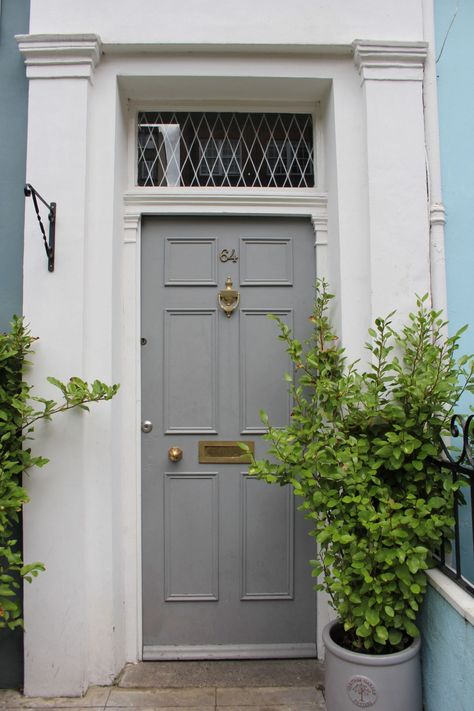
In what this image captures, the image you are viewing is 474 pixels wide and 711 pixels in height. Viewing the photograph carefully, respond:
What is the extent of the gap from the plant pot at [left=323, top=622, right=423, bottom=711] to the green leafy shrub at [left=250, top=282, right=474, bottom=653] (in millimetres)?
71

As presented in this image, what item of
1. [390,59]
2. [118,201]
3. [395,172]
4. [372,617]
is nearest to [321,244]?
[395,172]

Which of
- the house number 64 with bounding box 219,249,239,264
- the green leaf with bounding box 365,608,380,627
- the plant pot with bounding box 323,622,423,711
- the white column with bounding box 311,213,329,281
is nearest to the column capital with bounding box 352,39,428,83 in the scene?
the white column with bounding box 311,213,329,281

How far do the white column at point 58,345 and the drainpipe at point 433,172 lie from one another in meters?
1.77

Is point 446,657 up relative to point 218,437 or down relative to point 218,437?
down

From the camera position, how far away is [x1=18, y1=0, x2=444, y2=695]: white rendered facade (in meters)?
2.72

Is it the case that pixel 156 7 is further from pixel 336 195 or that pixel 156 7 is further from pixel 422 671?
pixel 422 671

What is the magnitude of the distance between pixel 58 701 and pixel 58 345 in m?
1.77

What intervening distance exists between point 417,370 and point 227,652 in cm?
190

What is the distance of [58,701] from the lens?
267 centimetres

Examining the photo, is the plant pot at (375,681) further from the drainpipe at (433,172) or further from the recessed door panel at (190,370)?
the drainpipe at (433,172)

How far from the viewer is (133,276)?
307 centimetres

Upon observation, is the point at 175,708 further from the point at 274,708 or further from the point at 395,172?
the point at 395,172

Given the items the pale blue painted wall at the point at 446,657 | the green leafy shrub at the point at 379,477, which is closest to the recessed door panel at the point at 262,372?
the green leafy shrub at the point at 379,477

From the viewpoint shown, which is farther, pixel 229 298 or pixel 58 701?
pixel 229 298
